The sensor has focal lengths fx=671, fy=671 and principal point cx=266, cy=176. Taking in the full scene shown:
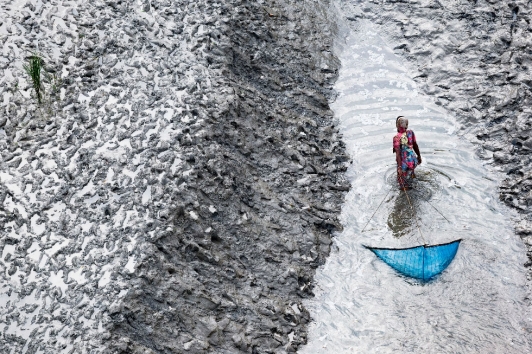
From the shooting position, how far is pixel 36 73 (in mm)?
8188

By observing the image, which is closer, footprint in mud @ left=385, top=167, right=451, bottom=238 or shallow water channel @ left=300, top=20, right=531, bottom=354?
shallow water channel @ left=300, top=20, right=531, bottom=354

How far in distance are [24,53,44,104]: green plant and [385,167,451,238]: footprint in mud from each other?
14.9 feet

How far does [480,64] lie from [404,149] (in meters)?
2.67

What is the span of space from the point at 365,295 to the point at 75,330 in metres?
3.13

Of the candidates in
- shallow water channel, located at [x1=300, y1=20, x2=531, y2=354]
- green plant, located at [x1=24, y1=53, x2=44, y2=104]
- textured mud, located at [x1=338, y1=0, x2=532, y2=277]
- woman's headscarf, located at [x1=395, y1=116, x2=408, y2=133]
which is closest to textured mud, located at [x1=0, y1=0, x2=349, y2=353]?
green plant, located at [x1=24, y1=53, x2=44, y2=104]

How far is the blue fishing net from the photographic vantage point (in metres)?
7.46

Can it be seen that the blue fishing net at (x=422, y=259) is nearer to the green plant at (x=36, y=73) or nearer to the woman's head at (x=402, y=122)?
the woman's head at (x=402, y=122)

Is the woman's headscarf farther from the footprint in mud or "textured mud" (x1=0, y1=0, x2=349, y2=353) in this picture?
"textured mud" (x1=0, y1=0, x2=349, y2=353)

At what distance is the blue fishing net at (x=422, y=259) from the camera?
746cm

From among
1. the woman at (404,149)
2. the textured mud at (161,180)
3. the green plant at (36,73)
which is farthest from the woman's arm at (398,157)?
the green plant at (36,73)

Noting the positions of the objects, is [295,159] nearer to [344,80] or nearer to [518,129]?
[344,80]

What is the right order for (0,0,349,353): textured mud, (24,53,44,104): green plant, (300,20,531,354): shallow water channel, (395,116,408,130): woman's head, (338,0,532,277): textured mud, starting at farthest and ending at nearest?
(338,0,532,277): textured mud → (395,116,408,130): woman's head → (24,53,44,104): green plant → (300,20,531,354): shallow water channel → (0,0,349,353): textured mud

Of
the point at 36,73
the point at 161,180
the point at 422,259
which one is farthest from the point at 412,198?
the point at 36,73

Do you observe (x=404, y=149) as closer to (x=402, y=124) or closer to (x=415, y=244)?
(x=402, y=124)
